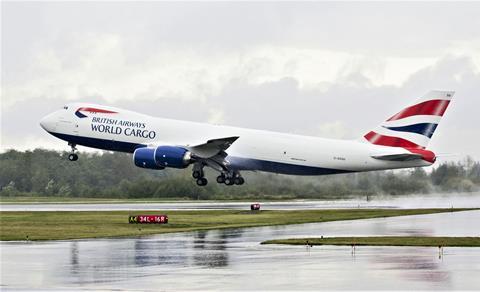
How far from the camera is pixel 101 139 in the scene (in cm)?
7800

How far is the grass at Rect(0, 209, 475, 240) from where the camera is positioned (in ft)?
165

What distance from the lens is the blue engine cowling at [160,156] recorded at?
74.8 meters

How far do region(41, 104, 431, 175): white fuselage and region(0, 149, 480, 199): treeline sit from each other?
9.23 meters

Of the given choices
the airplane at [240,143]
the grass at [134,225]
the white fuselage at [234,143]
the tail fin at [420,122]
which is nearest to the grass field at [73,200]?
the airplane at [240,143]

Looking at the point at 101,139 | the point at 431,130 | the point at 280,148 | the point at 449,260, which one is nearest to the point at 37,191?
the point at 101,139

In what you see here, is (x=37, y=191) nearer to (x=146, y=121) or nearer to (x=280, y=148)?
(x=146, y=121)

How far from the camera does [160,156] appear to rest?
74.7m

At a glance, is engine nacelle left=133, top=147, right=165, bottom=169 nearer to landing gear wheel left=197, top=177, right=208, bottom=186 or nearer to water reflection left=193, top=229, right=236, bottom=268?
landing gear wheel left=197, top=177, right=208, bottom=186

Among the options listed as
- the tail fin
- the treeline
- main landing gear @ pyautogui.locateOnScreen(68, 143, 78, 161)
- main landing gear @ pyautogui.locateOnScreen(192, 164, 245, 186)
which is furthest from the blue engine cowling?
the tail fin

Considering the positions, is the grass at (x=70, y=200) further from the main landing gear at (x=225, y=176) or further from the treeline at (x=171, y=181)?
the main landing gear at (x=225, y=176)

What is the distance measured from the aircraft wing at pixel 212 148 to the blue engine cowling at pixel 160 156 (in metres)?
1.38

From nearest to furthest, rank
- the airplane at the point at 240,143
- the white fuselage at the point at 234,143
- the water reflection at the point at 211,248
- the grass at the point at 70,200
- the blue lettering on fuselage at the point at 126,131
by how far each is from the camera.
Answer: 1. the water reflection at the point at 211,248
2. the airplane at the point at 240,143
3. the white fuselage at the point at 234,143
4. the blue lettering on fuselage at the point at 126,131
5. the grass at the point at 70,200

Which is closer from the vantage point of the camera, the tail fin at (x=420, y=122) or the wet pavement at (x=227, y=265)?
the wet pavement at (x=227, y=265)

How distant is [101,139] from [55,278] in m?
50.4
